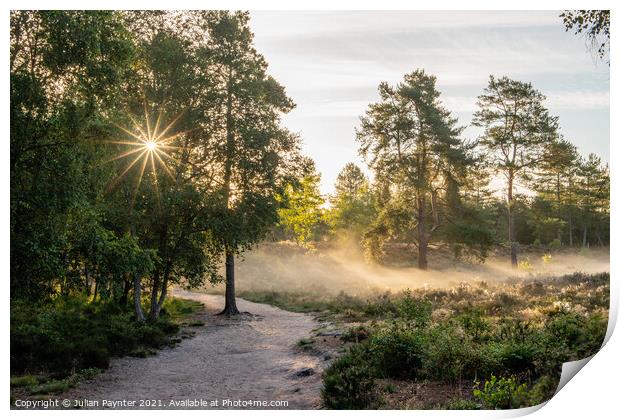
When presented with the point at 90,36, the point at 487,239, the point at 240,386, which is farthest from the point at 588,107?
the point at 90,36

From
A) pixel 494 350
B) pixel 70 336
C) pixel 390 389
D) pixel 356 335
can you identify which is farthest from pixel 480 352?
pixel 70 336

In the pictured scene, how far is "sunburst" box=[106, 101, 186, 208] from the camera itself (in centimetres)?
1098

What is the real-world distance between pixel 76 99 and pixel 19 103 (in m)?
0.96

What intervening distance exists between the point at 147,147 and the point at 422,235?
8108 mm

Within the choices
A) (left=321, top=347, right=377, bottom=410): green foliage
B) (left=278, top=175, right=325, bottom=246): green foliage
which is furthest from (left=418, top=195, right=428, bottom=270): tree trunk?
(left=278, top=175, right=325, bottom=246): green foliage

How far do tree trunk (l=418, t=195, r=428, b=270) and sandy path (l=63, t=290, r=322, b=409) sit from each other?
4.07 m

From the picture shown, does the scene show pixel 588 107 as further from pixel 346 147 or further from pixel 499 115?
pixel 346 147

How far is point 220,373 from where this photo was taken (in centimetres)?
948

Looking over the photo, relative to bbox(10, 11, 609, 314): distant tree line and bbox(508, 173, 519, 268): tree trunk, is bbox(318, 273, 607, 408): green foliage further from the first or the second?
bbox(10, 11, 609, 314): distant tree line

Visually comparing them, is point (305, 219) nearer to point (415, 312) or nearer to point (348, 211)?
point (348, 211)

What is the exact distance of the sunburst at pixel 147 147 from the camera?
10977mm

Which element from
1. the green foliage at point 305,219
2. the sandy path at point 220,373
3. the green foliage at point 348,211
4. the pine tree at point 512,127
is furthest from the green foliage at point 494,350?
the green foliage at point 305,219

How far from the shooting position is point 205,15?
1423cm
